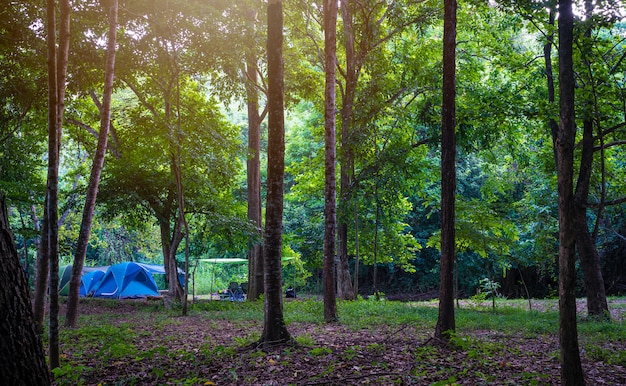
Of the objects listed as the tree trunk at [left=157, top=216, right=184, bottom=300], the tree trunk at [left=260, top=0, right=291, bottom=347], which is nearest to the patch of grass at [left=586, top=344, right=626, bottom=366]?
the tree trunk at [left=260, top=0, right=291, bottom=347]

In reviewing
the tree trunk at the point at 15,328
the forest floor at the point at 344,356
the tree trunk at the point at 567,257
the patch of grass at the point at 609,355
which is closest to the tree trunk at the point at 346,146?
the forest floor at the point at 344,356

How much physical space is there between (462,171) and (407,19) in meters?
15.2

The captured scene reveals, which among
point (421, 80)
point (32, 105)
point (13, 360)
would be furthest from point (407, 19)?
point (13, 360)

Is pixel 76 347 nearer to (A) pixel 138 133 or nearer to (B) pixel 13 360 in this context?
(B) pixel 13 360

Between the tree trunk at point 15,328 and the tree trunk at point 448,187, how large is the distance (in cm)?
553

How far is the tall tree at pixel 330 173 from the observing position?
32.2ft

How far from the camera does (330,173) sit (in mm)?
9906

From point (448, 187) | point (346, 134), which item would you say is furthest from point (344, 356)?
point (346, 134)

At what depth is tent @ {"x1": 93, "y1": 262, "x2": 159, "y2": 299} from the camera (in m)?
23.8

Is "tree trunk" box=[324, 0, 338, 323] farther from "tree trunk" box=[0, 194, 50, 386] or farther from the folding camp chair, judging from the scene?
the folding camp chair

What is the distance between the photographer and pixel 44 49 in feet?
35.7

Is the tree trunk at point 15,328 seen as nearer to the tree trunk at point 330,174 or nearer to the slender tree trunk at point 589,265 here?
the tree trunk at point 330,174

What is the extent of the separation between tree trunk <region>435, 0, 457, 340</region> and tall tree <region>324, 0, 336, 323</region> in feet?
9.91

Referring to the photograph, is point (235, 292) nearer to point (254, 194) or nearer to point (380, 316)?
point (254, 194)
